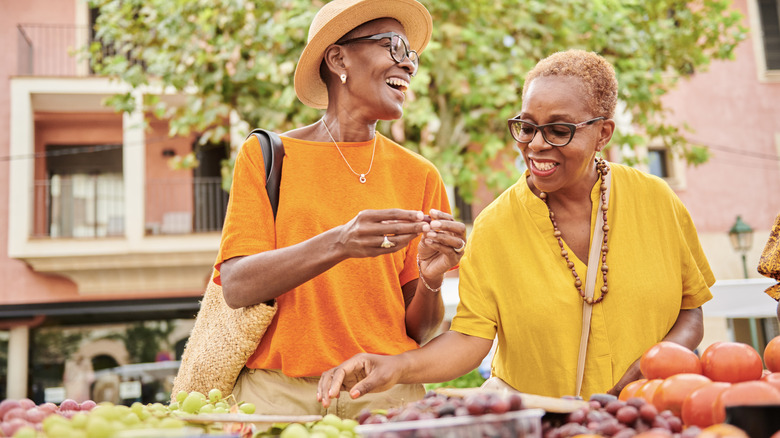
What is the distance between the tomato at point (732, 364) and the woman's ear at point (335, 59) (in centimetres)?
144

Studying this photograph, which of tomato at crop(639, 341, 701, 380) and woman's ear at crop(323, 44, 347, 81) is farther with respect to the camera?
woman's ear at crop(323, 44, 347, 81)

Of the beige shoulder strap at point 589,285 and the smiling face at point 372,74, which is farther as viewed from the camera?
the smiling face at point 372,74

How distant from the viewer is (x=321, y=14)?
98.1 inches

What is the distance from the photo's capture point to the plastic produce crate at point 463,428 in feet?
3.46

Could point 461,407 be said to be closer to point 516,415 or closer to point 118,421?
point 516,415

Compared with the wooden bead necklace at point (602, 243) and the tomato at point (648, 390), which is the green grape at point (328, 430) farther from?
the wooden bead necklace at point (602, 243)

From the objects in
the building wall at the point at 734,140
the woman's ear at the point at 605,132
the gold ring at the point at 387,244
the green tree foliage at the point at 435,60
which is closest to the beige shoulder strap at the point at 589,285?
the woman's ear at the point at 605,132

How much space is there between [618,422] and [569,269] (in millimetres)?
928

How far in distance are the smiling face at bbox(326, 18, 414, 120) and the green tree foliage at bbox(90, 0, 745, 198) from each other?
4.72 metres

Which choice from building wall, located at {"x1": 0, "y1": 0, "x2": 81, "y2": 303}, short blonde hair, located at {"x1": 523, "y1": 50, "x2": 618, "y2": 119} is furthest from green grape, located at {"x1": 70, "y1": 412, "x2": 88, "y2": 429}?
building wall, located at {"x1": 0, "y1": 0, "x2": 81, "y2": 303}

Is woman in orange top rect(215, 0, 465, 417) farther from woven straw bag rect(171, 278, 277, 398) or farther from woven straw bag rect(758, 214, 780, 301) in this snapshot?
woven straw bag rect(758, 214, 780, 301)

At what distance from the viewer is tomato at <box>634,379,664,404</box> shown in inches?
63.2

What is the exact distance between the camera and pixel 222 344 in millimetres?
2195

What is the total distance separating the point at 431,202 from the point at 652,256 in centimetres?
74
